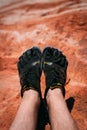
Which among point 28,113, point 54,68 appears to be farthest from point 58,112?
point 54,68

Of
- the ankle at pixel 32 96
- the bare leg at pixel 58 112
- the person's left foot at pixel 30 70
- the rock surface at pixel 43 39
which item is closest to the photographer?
the bare leg at pixel 58 112

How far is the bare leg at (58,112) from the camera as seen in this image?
1.76m

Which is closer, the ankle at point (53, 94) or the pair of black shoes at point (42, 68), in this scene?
the ankle at point (53, 94)

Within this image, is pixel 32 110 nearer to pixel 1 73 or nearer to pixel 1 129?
pixel 1 129

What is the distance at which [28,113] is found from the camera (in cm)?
192

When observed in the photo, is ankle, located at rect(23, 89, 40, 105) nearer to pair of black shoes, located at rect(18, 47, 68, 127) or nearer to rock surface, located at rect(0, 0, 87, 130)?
pair of black shoes, located at rect(18, 47, 68, 127)

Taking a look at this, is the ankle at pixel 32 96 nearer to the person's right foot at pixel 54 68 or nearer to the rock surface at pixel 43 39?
the person's right foot at pixel 54 68

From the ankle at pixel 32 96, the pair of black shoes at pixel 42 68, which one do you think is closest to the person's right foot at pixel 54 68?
the pair of black shoes at pixel 42 68

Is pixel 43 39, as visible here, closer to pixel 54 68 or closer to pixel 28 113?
pixel 54 68

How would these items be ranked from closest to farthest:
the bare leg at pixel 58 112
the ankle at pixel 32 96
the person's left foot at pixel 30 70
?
the bare leg at pixel 58 112 → the ankle at pixel 32 96 → the person's left foot at pixel 30 70

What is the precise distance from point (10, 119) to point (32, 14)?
79.4 inches

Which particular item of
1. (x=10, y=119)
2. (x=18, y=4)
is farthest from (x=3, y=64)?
(x=18, y=4)

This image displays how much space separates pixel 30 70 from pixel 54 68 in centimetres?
23

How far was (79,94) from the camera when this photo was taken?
2395 millimetres
